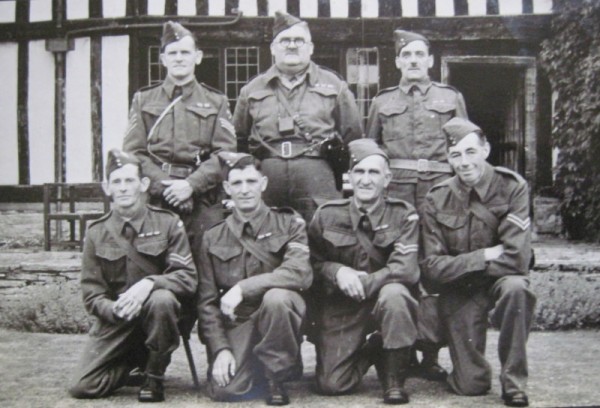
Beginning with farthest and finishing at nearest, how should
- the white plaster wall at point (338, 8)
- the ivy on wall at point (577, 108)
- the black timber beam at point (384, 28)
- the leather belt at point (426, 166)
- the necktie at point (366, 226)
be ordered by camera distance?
the white plaster wall at point (338, 8) → the black timber beam at point (384, 28) → the ivy on wall at point (577, 108) → the leather belt at point (426, 166) → the necktie at point (366, 226)

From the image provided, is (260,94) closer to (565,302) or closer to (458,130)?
(458,130)

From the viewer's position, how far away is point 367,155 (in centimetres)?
469

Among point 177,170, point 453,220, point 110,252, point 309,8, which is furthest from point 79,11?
point 453,220

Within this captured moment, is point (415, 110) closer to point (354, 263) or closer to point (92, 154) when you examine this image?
point (354, 263)

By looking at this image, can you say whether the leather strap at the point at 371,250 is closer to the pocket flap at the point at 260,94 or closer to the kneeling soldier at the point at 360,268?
the kneeling soldier at the point at 360,268

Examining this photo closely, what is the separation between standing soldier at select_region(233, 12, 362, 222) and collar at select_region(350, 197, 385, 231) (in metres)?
0.54

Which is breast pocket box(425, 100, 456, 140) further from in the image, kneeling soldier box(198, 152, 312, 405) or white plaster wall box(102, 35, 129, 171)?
white plaster wall box(102, 35, 129, 171)

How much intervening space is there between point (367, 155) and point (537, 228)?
217 inches

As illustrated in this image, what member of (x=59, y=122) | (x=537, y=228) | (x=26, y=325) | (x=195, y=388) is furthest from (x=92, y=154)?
(x=195, y=388)

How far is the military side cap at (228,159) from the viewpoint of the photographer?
4.68 m

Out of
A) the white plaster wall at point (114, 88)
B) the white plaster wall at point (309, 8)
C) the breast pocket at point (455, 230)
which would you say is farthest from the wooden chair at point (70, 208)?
the breast pocket at point (455, 230)

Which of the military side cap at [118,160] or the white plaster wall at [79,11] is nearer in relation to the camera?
the military side cap at [118,160]

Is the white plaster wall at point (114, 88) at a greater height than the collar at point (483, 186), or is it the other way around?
the white plaster wall at point (114, 88)

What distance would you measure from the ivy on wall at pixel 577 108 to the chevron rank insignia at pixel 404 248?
437 cm
